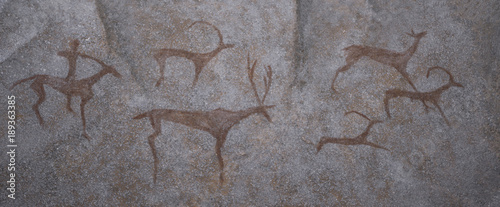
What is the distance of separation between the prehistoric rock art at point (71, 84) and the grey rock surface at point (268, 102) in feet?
0.19

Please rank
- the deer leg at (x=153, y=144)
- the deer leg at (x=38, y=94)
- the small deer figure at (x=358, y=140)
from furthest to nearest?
1. the small deer figure at (x=358, y=140)
2. the deer leg at (x=153, y=144)
3. the deer leg at (x=38, y=94)

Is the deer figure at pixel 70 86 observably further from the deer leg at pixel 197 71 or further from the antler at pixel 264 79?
the antler at pixel 264 79

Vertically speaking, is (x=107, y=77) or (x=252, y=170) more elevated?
(x=107, y=77)

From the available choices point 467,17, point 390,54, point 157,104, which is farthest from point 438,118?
point 157,104

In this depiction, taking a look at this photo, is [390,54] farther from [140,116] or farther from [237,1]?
[140,116]

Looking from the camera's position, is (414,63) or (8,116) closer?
(8,116)

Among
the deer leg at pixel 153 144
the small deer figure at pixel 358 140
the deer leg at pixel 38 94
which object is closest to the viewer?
the deer leg at pixel 38 94

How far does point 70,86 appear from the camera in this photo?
394 cm

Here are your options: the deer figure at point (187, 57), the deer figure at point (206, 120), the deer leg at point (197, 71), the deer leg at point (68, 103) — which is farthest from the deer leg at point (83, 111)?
the deer leg at point (197, 71)

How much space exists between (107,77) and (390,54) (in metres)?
→ 3.99

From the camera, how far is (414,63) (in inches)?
163

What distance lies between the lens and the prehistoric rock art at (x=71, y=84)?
389 cm

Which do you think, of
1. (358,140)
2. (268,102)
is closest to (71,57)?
(268,102)

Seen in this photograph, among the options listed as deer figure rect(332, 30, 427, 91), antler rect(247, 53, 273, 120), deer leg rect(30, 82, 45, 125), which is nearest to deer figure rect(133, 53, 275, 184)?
antler rect(247, 53, 273, 120)
